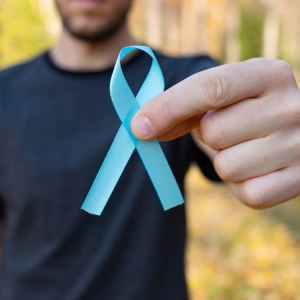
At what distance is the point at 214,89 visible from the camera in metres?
0.64

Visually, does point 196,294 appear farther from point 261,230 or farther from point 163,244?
point 163,244

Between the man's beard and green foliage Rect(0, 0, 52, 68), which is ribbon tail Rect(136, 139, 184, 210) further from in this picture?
green foliage Rect(0, 0, 52, 68)

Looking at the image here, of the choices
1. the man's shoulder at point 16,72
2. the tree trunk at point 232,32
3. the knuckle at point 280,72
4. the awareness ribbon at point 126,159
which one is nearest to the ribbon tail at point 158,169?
the awareness ribbon at point 126,159

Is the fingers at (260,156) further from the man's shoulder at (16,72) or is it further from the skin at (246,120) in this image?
the man's shoulder at (16,72)

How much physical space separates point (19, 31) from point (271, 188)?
10.5 metres

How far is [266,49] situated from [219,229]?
14679 millimetres

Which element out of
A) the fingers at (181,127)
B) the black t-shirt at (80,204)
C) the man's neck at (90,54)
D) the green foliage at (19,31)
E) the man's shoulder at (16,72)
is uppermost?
the fingers at (181,127)

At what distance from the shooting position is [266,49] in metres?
16.2

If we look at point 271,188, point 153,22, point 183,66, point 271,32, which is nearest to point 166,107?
point 271,188

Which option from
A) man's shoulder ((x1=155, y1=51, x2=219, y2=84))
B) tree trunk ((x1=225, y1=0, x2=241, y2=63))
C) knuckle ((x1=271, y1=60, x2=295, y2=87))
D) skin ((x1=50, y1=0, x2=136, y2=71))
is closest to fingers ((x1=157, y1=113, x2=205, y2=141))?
knuckle ((x1=271, y1=60, x2=295, y2=87))

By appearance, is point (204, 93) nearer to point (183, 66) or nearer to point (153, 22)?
point (183, 66)

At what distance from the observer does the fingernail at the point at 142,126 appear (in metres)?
0.66

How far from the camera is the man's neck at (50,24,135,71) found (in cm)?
156

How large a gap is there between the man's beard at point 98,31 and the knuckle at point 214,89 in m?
1.04
